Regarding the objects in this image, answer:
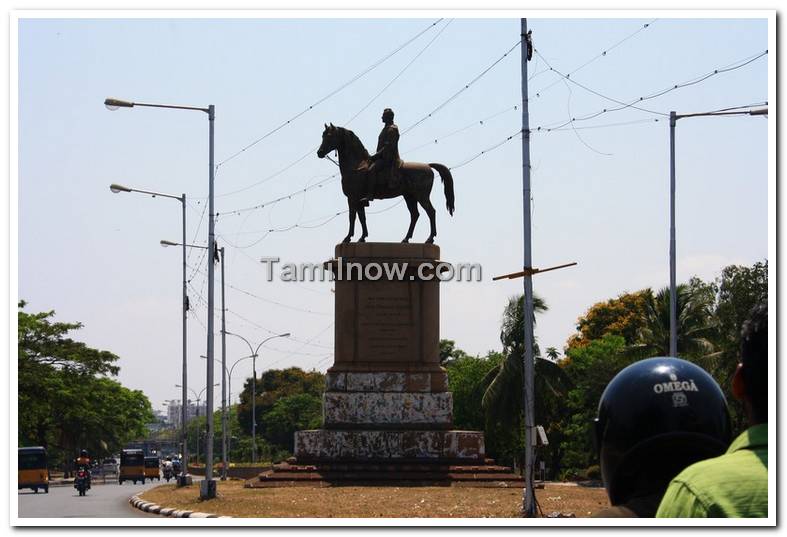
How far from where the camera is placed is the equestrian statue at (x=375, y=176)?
33344 millimetres

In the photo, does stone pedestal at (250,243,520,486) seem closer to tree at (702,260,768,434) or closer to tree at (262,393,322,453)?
tree at (702,260,768,434)

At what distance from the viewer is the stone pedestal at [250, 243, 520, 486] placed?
31219 millimetres

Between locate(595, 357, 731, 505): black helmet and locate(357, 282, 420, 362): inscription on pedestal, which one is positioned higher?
locate(357, 282, 420, 362): inscription on pedestal

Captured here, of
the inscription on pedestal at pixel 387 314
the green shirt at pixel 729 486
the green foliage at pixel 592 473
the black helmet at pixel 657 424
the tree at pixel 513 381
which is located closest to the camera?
the green shirt at pixel 729 486

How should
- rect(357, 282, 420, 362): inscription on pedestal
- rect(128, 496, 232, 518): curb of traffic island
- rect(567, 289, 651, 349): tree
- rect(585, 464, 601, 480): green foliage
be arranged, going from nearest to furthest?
rect(128, 496, 232, 518): curb of traffic island, rect(357, 282, 420, 362): inscription on pedestal, rect(585, 464, 601, 480): green foliage, rect(567, 289, 651, 349): tree

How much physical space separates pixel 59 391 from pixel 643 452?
191 feet

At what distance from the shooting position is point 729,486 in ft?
10.4

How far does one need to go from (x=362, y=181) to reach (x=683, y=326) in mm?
14093

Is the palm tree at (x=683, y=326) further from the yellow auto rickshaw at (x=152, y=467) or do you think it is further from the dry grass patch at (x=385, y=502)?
the yellow auto rickshaw at (x=152, y=467)

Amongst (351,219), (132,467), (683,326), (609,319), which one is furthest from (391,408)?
(609,319)

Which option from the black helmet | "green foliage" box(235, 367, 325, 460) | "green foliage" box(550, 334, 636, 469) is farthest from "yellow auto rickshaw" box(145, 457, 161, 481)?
the black helmet

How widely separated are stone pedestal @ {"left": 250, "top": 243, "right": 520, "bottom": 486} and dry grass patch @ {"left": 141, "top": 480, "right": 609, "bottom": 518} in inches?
75.3

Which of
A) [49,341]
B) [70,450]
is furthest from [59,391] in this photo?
[70,450]

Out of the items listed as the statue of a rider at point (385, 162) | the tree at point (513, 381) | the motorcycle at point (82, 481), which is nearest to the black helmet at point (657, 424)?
the statue of a rider at point (385, 162)
